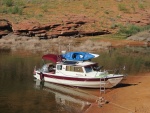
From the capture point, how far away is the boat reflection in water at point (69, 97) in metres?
24.1

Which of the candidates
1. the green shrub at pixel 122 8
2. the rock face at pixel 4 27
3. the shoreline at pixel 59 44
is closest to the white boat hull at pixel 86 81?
the shoreline at pixel 59 44

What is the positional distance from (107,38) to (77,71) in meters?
30.4

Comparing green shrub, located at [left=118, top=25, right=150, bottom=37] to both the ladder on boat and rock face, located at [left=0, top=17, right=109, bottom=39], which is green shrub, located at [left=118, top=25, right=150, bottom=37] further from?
the ladder on boat

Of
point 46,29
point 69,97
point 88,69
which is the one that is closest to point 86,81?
point 88,69

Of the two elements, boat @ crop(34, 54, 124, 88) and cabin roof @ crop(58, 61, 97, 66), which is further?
cabin roof @ crop(58, 61, 97, 66)

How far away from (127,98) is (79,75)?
545 centimetres

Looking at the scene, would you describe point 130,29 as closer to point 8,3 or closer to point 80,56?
point 8,3

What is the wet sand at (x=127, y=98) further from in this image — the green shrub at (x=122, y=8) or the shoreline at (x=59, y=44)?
the green shrub at (x=122, y=8)

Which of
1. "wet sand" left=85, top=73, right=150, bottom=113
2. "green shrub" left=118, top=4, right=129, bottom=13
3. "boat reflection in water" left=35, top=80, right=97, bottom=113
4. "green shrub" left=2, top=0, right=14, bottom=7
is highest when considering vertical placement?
"green shrub" left=2, top=0, right=14, bottom=7

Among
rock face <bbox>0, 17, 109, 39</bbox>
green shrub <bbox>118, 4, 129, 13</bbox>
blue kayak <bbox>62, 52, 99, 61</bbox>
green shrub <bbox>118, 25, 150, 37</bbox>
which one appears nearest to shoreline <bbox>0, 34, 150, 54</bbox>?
rock face <bbox>0, 17, 109, 39</bbox>

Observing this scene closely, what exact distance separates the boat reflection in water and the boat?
592 millimetres

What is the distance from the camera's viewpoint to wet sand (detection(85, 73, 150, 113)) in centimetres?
2253

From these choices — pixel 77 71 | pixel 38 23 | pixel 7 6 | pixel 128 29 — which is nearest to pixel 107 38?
pixel 128 29

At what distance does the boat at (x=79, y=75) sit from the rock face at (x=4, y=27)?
93.1 ft
